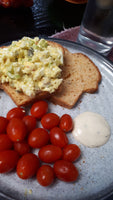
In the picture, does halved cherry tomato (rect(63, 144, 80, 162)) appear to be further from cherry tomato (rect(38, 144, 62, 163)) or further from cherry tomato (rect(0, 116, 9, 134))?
cherry tomato (rect(0, 116, 9, 134))

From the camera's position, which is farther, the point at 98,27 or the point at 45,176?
the point at 98,27

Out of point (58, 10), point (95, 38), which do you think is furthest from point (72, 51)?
point (58, 10)

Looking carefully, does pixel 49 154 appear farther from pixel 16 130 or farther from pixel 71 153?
pixel 16 130

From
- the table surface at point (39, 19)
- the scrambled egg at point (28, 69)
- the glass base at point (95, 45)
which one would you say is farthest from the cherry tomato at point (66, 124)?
the table surface at point (39, 19)

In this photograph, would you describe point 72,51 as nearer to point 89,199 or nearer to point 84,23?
point 84,23

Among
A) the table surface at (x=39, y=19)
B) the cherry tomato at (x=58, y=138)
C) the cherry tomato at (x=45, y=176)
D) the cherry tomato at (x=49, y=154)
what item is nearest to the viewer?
the cherry tomato at (x=45, y=176)

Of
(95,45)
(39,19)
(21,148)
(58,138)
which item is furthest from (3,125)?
(39,19)

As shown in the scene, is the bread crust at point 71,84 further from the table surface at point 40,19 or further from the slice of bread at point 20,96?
the table surface at point 40,19
